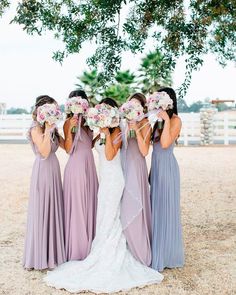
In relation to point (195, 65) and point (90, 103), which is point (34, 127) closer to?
point (90, 103)

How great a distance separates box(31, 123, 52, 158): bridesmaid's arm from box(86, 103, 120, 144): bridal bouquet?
0.50 meters

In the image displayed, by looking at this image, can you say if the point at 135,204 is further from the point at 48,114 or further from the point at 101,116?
the point at 48,114

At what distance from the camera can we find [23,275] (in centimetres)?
558

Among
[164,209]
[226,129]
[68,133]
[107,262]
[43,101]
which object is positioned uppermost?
[43,101]

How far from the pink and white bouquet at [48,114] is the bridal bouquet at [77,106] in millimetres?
157

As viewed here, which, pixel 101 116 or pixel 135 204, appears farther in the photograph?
pixel 135 204

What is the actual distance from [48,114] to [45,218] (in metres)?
1.19

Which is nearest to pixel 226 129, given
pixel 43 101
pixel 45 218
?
pixel 43 101

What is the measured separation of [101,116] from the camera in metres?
5.24

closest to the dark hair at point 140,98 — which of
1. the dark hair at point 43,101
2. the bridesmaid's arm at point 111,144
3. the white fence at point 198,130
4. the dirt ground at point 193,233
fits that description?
the bridesmaid's arm at point 111,144

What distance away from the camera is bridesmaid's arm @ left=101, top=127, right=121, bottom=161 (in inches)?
212

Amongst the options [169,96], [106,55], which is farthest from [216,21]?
[169,96]

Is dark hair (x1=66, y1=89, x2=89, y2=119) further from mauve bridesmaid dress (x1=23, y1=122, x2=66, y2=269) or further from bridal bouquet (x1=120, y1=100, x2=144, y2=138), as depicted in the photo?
bridal bouquet (x1=120, y1=100, x2=144, y2=138)

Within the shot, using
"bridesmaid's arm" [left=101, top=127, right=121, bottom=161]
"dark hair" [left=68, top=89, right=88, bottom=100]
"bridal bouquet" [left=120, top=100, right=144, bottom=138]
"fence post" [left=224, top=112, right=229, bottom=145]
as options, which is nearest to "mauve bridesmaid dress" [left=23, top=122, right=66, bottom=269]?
"dark hair" [left=68, top=89, right=88, bottom=100]
